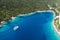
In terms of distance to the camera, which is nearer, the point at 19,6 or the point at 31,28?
the point at 31,28

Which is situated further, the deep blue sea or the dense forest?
the dense forest

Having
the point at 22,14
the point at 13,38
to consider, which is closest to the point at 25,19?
the point at 22,14

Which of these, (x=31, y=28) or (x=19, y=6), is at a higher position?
(x=19, y=6)

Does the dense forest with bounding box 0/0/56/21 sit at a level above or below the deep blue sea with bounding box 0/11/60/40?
above

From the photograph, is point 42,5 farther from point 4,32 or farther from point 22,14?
point 4,32
